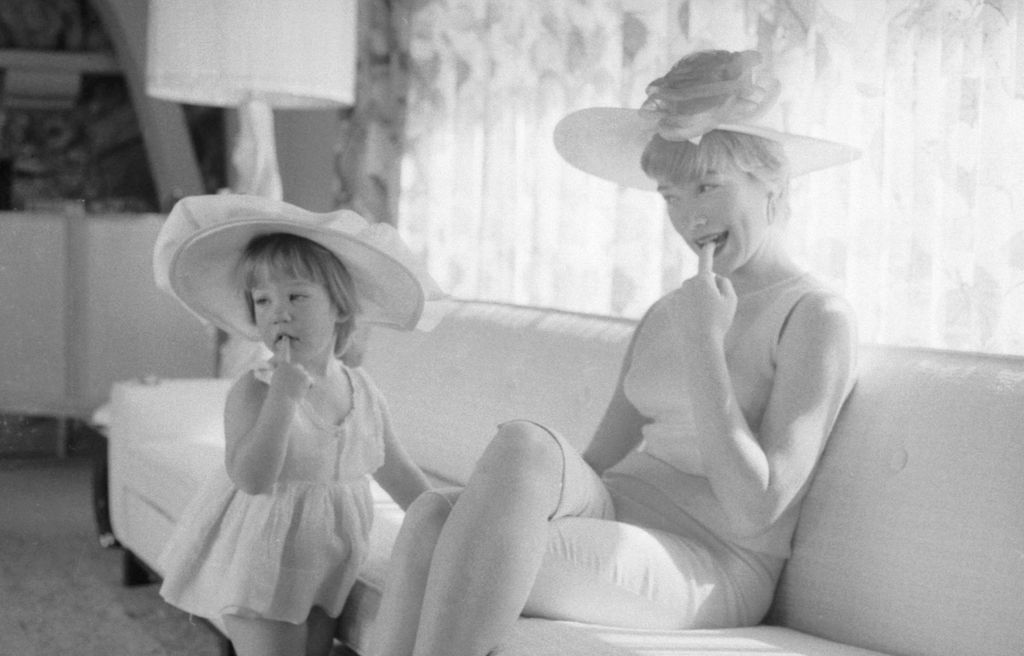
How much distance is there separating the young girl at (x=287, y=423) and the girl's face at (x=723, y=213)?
40 centimetres

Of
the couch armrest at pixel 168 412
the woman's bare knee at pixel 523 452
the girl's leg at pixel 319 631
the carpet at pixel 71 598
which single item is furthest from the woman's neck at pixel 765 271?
the couch armrest at pixel 168 412

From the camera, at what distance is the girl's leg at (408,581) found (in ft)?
5.30

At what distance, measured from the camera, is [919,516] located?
1.73m

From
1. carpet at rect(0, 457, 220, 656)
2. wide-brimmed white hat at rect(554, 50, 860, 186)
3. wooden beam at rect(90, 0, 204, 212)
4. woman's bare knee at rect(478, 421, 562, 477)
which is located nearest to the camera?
woman's bare knee at rect(478, 421, 562, 477)

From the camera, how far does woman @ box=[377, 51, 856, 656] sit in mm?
1555

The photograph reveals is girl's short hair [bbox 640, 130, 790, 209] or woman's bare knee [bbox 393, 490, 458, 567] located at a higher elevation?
girl's short hair [bbox 640, 130, 790, 209]

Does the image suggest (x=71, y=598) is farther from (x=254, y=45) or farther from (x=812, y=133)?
(x=812, y=133)

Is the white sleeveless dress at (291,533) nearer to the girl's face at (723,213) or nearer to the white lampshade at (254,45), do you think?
the girl's face at (723,213)

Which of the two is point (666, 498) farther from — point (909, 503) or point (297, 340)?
point (297, 340)

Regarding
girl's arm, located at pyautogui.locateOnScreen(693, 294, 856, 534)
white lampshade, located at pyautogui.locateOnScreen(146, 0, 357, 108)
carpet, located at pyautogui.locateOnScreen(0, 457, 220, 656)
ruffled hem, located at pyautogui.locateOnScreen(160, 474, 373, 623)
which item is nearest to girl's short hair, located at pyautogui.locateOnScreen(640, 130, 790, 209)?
girl's arm, located at pyautogui.locateOnScreen(693, 294, 856, 534)

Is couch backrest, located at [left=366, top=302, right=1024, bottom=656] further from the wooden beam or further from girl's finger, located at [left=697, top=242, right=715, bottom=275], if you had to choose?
the wooden beam

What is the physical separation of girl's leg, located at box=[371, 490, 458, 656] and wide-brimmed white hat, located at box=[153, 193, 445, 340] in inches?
16.3

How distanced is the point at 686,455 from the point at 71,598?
1926 millimetres

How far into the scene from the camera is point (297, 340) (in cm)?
191
